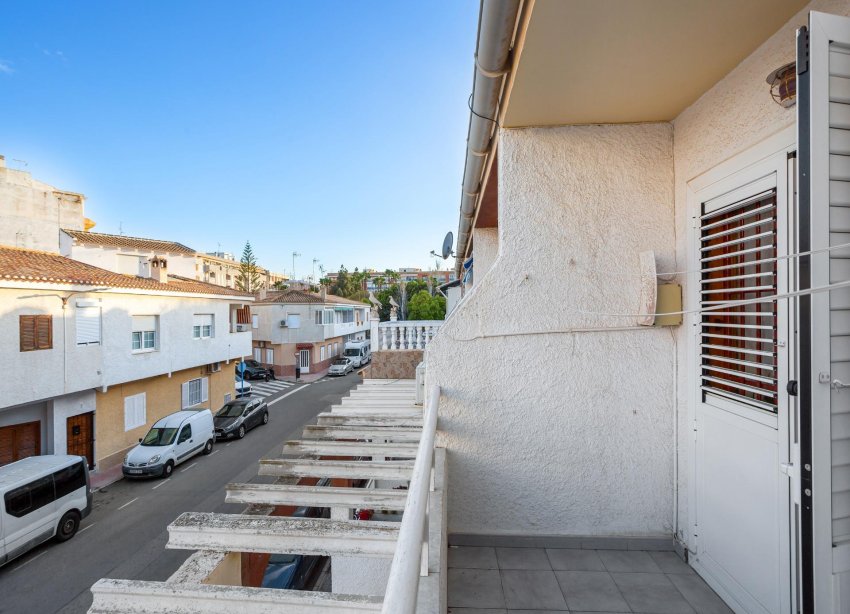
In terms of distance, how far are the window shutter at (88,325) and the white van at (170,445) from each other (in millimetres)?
3335

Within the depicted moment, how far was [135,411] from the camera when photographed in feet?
44.7

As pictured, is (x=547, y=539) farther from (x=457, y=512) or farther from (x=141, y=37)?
(x=141, y=37)

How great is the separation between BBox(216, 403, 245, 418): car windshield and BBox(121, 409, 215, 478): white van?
61.3 inches

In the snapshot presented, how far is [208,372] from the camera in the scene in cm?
1733

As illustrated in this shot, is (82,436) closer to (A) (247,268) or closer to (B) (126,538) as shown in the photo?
(B) (126,538)

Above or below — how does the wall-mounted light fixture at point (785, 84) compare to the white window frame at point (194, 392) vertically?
above

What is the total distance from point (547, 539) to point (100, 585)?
2759mm

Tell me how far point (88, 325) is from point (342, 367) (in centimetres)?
1914

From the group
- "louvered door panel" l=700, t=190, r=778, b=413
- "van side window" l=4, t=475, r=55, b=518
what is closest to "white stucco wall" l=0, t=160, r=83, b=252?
"van side window" l=4, t=475, r=55, b=518

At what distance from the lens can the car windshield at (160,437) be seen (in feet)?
40.1

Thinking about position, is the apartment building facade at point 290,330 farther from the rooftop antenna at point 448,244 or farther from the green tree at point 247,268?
the rooftop antenna at point 448,244

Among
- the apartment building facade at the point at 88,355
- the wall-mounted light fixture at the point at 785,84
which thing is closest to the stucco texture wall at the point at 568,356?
the wall-mounted light fixture at the point at 785,84

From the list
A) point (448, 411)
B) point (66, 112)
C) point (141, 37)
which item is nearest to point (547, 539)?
point (448, 411)

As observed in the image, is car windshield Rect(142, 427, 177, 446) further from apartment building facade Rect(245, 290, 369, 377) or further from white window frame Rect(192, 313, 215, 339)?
apartment building facade Rect(245, 290, 369, 377)
